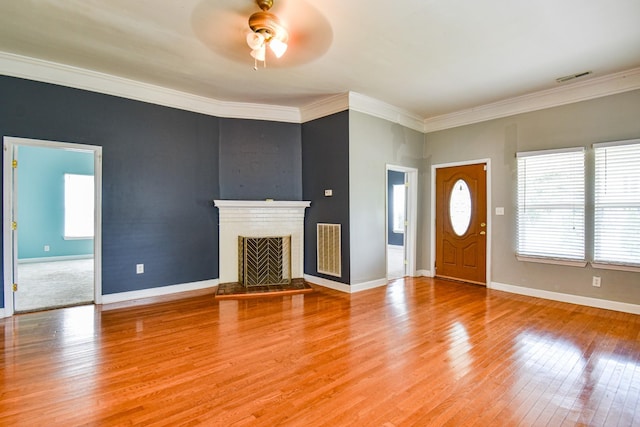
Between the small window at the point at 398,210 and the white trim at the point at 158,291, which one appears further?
the small window at the point at 398,210

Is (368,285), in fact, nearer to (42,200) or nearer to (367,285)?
(367,285)

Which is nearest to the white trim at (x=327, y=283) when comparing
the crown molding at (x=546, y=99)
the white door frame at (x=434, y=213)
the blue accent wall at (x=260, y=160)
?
the blue accent wall at (x=260, y=160)

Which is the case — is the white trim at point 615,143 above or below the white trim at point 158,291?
above

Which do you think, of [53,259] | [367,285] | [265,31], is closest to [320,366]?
[367,285]

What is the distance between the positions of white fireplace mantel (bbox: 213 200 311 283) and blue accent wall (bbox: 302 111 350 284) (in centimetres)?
26

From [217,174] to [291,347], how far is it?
322 cm

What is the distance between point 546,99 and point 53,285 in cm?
797

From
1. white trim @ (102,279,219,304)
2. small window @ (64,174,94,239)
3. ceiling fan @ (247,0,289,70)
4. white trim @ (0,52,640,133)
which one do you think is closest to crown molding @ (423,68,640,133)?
white trim @ (0,52,640,133)

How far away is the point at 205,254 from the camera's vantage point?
16.3 ft

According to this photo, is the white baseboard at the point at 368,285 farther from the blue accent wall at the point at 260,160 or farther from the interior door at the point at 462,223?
the blue accent wall at the point at 260,160

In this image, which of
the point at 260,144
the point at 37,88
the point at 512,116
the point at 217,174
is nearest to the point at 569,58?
the point at 512,116

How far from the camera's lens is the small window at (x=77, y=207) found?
24.2 feet

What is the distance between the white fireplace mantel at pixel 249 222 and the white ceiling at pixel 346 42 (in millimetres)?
1739

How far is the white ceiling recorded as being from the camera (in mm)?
2660
